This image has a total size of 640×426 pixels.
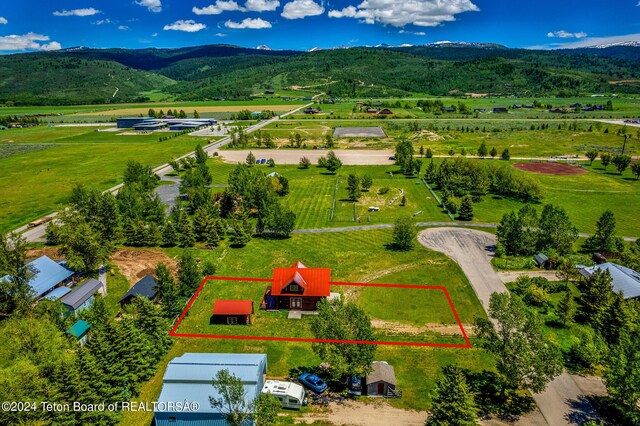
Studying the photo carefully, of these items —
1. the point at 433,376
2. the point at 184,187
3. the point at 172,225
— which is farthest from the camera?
the point at 184,187

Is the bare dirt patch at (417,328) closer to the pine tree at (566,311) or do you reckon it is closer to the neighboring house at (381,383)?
the neighboring house at (381,383)

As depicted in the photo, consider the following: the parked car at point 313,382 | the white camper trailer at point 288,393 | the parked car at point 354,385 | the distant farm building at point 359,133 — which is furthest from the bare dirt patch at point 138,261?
the distant farm building at point 359,133

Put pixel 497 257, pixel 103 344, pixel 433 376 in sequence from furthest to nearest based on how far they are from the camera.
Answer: pixel 497 257, pixel 433 376, pixel 103 344

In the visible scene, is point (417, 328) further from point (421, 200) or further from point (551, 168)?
point (551, 168)

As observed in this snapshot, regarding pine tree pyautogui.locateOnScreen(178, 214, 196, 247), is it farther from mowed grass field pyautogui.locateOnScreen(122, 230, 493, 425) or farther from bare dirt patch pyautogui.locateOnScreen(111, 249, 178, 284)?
bare dirt patch pyautogui.locateOnScreen(111, 249, 178, 284)

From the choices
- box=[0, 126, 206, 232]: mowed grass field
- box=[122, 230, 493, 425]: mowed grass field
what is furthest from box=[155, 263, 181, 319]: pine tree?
box=[0, 126, 206, 232]: mowed grass field

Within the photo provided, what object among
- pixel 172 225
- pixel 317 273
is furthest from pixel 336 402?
pixel 172 225

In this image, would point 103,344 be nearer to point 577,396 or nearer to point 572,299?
point 577,396
